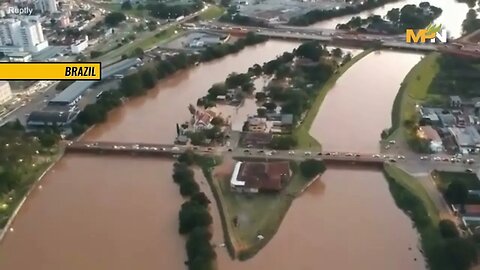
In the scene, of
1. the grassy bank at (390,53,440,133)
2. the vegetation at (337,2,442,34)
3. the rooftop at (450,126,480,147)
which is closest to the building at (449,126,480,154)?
the rooftop at (450,126,480,147)

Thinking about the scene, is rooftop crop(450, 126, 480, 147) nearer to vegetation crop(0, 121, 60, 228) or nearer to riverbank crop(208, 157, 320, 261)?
riverbank crop(208, 157, 320, 261)

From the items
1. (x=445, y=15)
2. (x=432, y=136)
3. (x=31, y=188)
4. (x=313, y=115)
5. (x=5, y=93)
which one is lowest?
(x=31, y=188)

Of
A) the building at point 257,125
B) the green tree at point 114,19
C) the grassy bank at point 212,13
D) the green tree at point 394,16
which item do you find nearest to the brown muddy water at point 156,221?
the building at point 257,125

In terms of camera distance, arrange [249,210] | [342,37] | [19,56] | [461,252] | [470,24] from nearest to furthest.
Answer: [461,252] < [249,210] < [19,56] < [342,37] < [470,24]

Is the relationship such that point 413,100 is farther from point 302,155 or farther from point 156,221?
point 156,221

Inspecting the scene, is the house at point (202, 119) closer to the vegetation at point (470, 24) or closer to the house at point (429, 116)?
the house at point (429, 116)

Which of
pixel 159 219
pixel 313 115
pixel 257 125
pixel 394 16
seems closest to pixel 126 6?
pixel 394 16

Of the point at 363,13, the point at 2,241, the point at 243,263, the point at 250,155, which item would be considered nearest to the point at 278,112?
the point at 250,155

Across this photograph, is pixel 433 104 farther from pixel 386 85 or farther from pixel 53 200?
pixel 53 200
